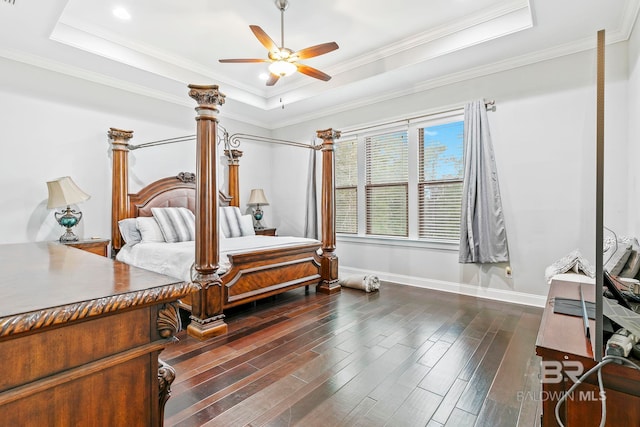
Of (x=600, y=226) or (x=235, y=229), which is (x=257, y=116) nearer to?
(x=235, y=229)

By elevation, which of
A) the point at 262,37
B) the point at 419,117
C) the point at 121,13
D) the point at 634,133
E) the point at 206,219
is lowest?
the point at 206,219

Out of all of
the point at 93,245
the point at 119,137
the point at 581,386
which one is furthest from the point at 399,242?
the point at 119,137

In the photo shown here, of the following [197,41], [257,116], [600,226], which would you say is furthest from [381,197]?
[600,226]

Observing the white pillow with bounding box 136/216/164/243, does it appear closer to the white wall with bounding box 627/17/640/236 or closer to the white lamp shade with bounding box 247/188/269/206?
the white lamp shade with bounding box 247/188/269/206

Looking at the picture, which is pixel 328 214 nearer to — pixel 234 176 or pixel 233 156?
pixel 234 176

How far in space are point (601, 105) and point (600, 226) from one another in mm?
337

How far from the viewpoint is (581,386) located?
1027 millimetres

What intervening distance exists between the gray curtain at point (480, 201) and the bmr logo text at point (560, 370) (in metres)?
2.76

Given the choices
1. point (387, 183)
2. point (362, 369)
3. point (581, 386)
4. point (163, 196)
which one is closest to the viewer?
point (581, 386)

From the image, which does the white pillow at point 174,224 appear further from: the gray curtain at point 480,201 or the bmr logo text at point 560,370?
the bmr logo text at point 560,370

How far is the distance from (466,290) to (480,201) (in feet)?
3.74

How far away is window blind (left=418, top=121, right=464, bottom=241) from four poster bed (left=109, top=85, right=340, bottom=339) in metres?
1.25

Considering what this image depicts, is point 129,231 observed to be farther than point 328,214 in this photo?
No

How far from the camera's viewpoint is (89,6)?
3039 mm
